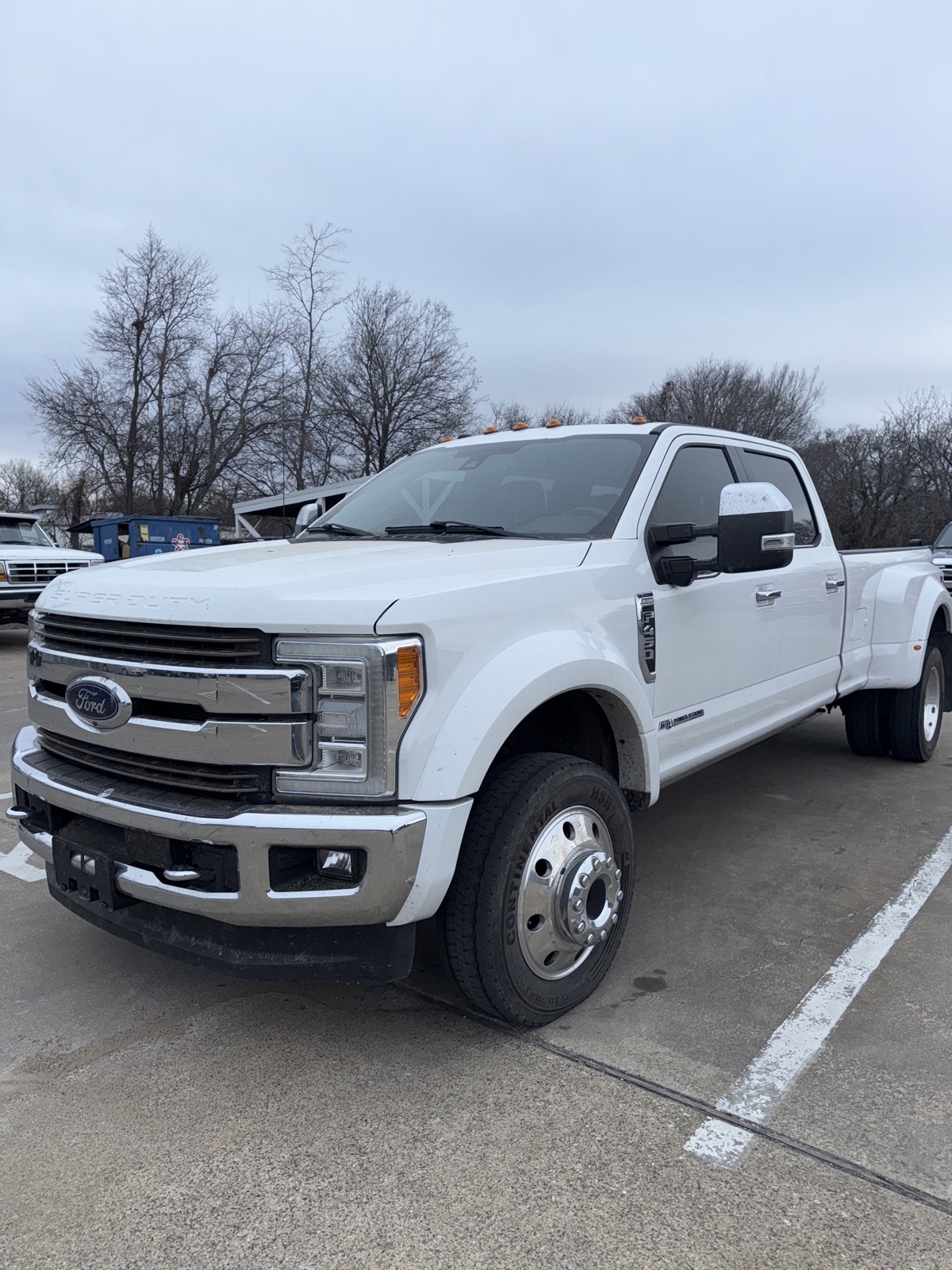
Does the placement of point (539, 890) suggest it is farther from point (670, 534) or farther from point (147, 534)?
point (147, 534)

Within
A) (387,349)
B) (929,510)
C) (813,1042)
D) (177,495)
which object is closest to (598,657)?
(813,1042)

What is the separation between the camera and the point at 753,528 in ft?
10.4

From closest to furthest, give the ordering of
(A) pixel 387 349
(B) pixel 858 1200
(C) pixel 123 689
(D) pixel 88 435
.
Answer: (B) pixel 858 1200 → (C) pixel 123 689 → (D) pixel 88 435 → (A) pixel 387 349

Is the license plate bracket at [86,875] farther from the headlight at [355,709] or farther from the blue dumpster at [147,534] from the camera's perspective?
the blue dumpster at [147,534]

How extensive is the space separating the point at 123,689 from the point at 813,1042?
2.20m

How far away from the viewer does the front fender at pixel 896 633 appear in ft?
18.0

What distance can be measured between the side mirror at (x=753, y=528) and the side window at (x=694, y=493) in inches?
11.1

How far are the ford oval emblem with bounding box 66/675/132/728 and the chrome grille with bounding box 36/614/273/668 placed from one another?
0.08 meters

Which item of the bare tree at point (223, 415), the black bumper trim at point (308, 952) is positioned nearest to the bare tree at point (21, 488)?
the bare tree at point (223, 415)

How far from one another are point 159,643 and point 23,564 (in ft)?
38.7

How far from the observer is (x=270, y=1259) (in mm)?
1922

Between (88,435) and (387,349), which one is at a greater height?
(387,349)

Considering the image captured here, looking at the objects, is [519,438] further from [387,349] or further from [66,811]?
[387,349]

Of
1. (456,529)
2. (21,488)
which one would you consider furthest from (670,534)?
(21,488)
